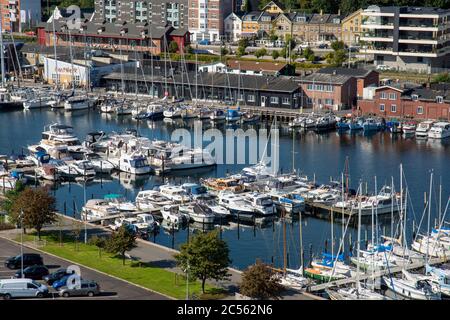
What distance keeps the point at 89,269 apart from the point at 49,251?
6.23 feet

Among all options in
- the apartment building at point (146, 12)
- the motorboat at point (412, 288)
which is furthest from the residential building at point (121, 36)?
the motorboat at point (412, 288)

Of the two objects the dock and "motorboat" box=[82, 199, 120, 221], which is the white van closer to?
the dock

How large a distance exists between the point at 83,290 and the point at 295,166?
17.0m

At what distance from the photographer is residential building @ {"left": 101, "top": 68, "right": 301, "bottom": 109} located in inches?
1812

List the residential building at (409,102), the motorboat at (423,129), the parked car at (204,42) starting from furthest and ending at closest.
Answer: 1. the parked car at (204,42)
2. the residential building at (409,102)
3. the motorboat at (423,129)

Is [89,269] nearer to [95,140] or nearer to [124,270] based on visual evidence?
[124,270]

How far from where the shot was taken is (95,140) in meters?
38.2

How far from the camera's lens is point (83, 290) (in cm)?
1842

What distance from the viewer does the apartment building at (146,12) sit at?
63031 mm

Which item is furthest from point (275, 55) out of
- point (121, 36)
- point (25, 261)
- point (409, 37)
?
point (25, 261)

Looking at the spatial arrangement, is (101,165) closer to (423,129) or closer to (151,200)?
(151,200)

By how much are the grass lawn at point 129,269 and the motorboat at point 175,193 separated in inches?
243

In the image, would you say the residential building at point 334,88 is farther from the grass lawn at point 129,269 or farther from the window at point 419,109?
the grass lawn at point 129,269

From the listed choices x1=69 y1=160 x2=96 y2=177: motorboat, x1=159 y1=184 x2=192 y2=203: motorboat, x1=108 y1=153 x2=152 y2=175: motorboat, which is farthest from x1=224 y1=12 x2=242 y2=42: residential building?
x1=159 y1=184 x2=192 y2=203: motorboat
